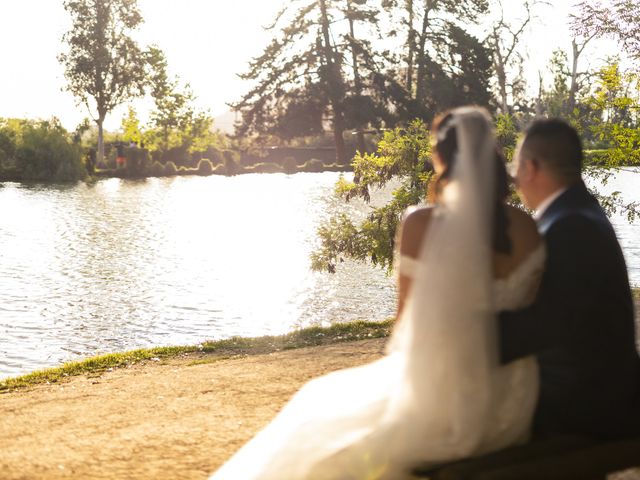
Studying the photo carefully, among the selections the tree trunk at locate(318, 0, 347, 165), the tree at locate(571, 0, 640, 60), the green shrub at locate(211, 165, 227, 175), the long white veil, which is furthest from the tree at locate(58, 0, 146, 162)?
the long white veil

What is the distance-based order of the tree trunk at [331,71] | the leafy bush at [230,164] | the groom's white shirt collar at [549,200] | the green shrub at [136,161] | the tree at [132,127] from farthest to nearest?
the tree at [132,127] → the leafy bush at [230,164] → the green shrub at [136,161] → the tree trunk at [331,71] → the groom's white shirt collar at [549,200]

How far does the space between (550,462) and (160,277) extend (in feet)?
61.0

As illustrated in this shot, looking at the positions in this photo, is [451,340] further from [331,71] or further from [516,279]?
[331,71]

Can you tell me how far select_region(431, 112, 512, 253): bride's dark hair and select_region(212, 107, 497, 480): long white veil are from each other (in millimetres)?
41

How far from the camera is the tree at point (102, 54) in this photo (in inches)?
2977

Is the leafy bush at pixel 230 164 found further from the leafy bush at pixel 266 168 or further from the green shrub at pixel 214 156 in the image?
the green shrub at pixel 214 156

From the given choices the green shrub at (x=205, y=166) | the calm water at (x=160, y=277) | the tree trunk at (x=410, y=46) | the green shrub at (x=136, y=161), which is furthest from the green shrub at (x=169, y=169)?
the calm water at (x=160, y=277)

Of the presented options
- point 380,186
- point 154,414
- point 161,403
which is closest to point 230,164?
point 380,186

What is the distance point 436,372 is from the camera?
3.46 metres

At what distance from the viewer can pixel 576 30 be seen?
18.4 m

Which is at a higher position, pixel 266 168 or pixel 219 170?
pixel 266 168

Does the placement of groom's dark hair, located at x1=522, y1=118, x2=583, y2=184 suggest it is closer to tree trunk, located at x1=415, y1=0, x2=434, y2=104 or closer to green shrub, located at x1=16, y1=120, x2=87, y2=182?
green shrub, located at x1=16, y1=120, x2=87, y2=182

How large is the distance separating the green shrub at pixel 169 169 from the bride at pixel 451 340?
6728 centimetres

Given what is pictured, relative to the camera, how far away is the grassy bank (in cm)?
1093
